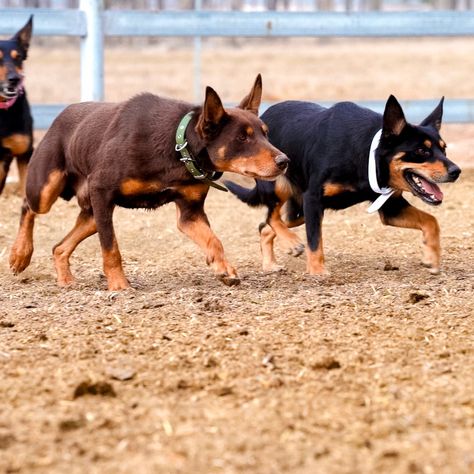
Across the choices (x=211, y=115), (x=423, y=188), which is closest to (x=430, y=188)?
(x=423, y=188)

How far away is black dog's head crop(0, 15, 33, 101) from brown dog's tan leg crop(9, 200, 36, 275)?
1965 millimetres

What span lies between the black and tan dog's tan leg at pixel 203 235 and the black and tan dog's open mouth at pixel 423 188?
1.26 metres

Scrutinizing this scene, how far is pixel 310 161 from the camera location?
714cm

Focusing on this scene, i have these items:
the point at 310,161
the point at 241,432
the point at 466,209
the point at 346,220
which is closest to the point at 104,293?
the point at 310,161

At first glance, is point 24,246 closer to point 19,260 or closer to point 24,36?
point 19,260

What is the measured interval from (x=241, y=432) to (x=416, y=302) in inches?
92.9

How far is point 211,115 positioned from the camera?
626cm

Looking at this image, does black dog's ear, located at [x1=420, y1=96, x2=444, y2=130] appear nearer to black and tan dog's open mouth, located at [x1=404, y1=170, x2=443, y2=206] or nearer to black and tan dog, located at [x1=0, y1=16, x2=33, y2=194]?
black and tan dog's open mouth, located at [x1=404, y1=170, x2=443, y2=206]

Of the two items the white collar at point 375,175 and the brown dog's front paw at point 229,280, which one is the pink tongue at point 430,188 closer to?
the white collar at point 375,175

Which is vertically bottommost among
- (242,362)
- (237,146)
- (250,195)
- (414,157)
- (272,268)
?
(272,268)

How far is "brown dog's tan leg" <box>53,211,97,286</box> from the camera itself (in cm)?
728

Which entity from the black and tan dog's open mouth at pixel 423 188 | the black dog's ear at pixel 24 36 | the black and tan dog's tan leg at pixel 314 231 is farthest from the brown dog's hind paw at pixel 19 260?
the black dog's ear at pixel 24 36

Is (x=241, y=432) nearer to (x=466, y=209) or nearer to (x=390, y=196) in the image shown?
(x=390, y=196)

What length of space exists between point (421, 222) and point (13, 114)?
12.8 ft
